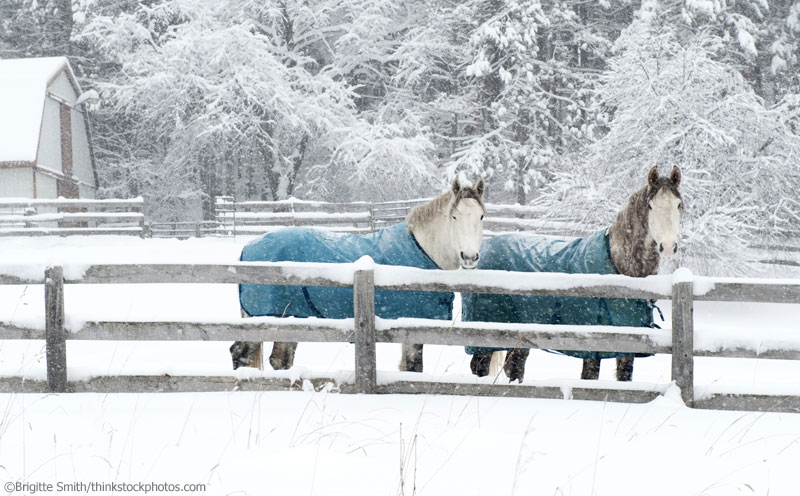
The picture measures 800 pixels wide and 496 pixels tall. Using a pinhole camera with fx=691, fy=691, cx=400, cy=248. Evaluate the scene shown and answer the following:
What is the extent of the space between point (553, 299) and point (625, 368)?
2.16 ft

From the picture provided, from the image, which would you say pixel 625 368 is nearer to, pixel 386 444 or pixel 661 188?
pixel 661 188

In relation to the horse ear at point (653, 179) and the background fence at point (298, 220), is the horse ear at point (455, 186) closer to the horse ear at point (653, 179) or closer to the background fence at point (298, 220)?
the horse ear at point (653, 179)

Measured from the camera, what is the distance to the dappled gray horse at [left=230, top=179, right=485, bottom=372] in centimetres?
489

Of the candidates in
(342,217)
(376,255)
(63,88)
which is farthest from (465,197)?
(63,88)

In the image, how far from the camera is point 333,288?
496 centimetres

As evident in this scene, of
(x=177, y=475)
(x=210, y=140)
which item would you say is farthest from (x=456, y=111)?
(x=177, y=475)

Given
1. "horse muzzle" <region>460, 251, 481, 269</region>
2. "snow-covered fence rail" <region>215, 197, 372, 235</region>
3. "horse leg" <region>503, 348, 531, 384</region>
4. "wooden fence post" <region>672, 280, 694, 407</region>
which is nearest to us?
"wooden fence post" <region>672, 280, 694, 407</region>

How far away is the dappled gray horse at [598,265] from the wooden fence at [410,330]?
0.34 m

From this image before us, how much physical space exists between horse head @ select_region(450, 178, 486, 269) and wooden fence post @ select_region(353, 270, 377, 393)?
29.2 inches

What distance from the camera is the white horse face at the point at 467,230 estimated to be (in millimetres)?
4672

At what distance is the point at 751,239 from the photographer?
11.9 m

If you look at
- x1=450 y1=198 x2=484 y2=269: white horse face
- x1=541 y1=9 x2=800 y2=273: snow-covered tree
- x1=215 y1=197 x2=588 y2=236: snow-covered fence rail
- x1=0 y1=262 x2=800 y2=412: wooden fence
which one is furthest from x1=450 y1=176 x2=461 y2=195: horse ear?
x1=215 y1=197 x2=588 y2=236: snow-covered fence rail

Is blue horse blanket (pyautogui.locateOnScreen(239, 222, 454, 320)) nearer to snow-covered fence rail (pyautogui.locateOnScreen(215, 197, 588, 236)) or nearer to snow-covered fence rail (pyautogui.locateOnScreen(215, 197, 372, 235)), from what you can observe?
snow-covered fence rail (pyautogui.locateOnScreen(215, 197, 588, 236))

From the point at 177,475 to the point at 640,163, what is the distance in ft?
33.7
